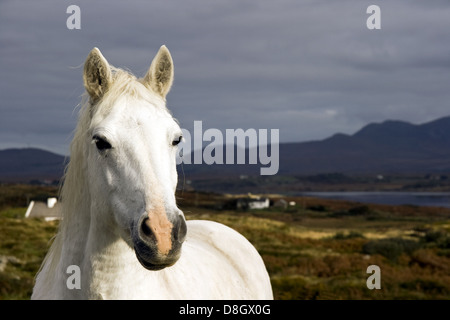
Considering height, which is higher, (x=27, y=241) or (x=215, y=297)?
(x=215, y=297)

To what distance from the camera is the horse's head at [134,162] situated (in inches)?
138

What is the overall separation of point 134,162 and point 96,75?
3.06 ft

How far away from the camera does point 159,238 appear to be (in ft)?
11.3

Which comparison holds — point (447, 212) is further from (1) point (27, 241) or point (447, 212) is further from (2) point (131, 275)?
(2) point (131, 275)

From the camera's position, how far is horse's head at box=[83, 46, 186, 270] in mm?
3512

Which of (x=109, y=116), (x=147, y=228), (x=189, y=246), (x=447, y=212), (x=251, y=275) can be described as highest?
(x=109, y=116)

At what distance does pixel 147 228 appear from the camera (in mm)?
3502

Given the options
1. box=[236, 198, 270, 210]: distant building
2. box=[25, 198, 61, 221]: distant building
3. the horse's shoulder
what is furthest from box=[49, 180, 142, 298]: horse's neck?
box=[236, 198, 270, 210]: distant building

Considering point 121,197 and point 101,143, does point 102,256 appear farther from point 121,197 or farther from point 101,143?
point 101,143

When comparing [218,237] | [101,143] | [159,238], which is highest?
[101,143]

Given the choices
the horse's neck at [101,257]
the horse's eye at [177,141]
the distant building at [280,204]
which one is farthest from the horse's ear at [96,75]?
the distant building at [280,204]

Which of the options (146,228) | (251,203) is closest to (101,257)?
(146,228)
